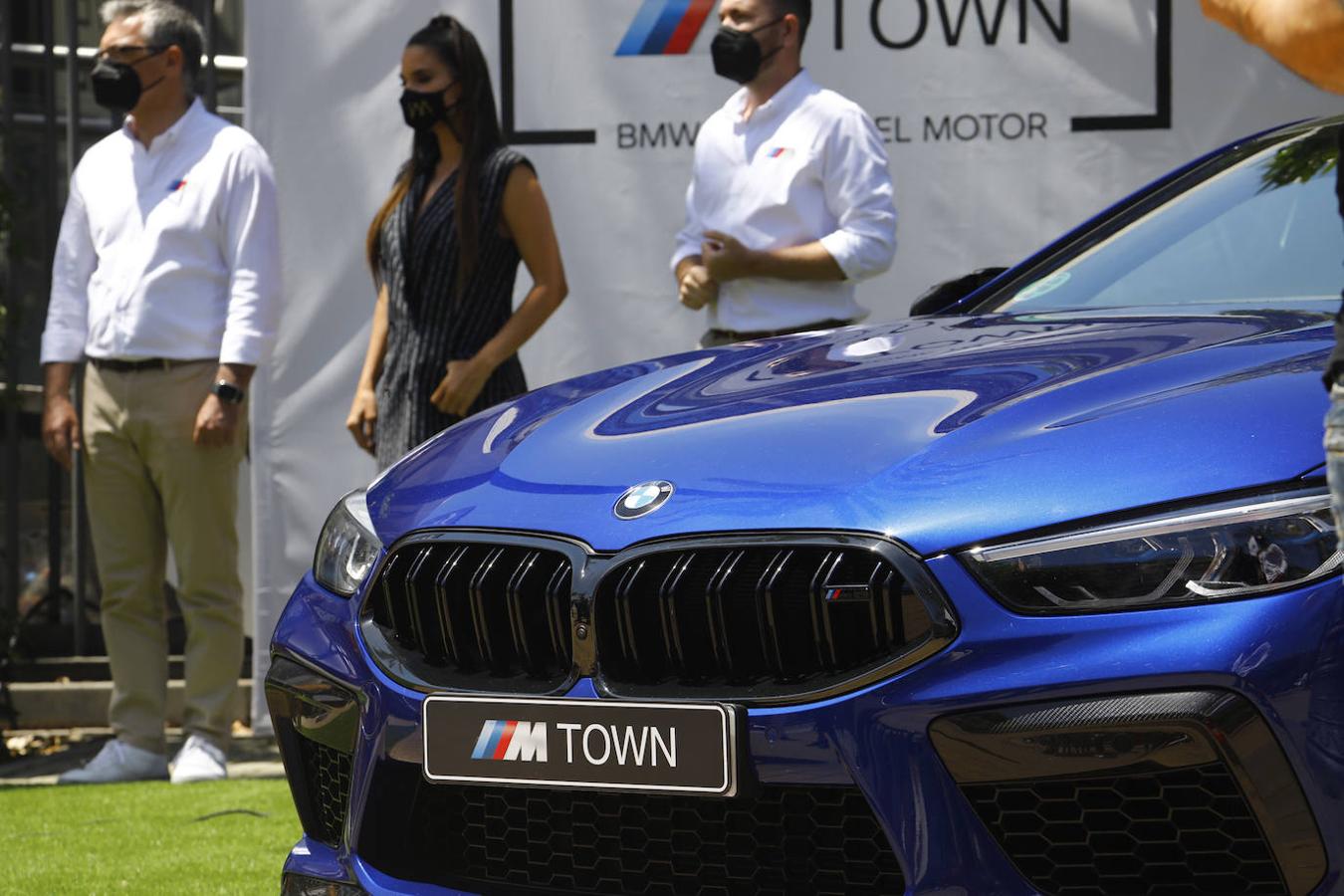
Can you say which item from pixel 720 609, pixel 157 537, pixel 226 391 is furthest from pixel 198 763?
pixel 720 609

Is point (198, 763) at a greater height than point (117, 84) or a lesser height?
lesser

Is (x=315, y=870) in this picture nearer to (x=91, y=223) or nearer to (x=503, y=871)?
(x=503, y=871)

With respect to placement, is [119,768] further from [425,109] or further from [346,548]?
[346,548]

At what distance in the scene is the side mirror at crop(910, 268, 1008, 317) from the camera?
3.54 m

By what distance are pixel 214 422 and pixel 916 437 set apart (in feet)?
11.4

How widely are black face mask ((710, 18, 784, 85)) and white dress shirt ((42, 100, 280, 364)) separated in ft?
4.80

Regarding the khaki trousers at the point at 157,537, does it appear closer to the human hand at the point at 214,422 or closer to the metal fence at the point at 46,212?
the human hand at the point at 214,422

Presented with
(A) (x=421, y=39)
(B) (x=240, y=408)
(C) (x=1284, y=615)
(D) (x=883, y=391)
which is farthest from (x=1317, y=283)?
(B) (x=240, y=408)

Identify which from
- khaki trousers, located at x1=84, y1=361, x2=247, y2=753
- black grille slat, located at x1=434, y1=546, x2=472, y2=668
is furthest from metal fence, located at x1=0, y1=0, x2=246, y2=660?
black grille slat, located at x1=434, y1=546, x2=472, y2=668

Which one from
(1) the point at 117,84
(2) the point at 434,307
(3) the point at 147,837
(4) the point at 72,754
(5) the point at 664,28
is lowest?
(4) the point at 72,754

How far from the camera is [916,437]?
2277 mm

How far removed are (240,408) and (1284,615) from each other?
4018 millimetres

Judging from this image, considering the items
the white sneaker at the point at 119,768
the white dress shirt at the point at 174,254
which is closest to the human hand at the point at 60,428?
the white dress shirt at the point at 174,254

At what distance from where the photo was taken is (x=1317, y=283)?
3.01 metres
